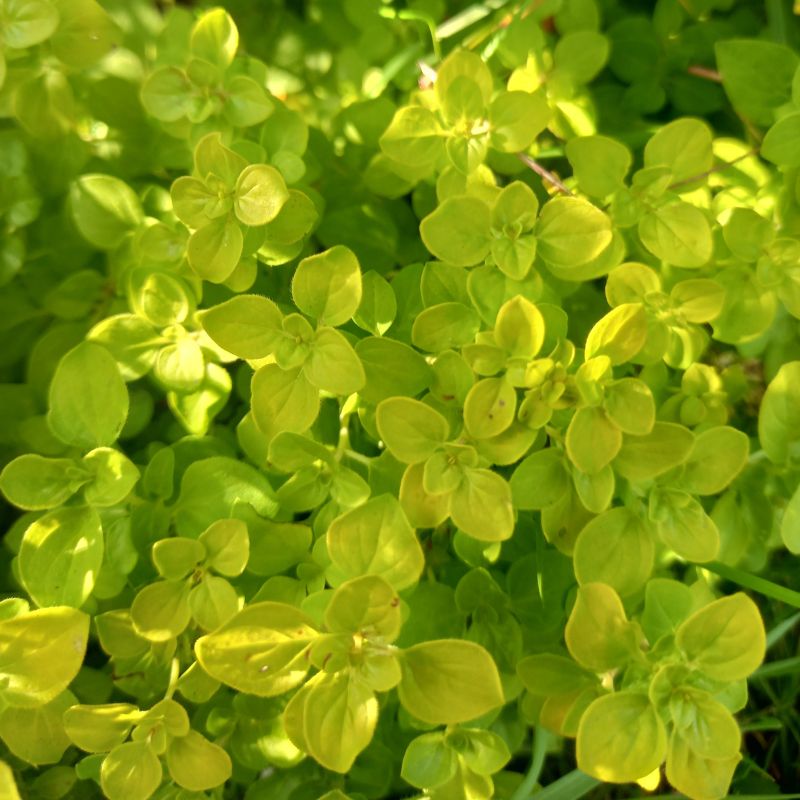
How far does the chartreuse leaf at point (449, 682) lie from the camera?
758 millimetres

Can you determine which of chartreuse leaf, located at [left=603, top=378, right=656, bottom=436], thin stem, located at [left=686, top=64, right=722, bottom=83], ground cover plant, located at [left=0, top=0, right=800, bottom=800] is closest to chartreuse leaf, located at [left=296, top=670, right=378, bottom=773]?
ground cover plant, located at [left=0, top=0, right=800, bottom=800]

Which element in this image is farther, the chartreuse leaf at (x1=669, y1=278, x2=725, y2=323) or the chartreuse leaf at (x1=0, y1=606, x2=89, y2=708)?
the chartreuse leaf at (x1=669, y1=278, x2=725, y2=323)

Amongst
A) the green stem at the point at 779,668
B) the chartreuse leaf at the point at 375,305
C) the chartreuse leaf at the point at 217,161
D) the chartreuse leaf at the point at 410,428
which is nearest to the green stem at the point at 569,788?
the green stem at the point at 779,668

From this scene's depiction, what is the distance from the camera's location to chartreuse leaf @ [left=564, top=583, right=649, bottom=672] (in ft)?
2.74

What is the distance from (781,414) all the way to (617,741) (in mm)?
427

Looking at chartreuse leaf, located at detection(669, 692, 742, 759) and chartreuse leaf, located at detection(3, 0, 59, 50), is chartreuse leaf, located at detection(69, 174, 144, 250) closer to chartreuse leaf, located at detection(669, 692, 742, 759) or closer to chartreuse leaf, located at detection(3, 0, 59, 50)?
chartreuse leaf, located at detection(3, 0, 59, 50)

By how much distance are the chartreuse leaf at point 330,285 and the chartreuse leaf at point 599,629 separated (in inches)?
14.7

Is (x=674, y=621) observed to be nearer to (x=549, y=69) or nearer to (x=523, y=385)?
(x=523, y=385)

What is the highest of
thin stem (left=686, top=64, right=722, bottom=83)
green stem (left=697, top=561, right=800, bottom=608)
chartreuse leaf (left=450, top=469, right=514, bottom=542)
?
thin stem (left=686, top=64, right=722, bottom=83)

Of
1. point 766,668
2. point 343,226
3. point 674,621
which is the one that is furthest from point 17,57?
point 766,668

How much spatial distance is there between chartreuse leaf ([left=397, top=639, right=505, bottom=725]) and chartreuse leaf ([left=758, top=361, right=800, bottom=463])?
1.53 ft

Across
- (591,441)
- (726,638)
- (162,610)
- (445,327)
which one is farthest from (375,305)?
(726,638)

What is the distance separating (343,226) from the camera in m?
1.14

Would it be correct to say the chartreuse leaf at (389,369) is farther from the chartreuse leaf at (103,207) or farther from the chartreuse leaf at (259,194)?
the chartreuse leaf at (103,207)
